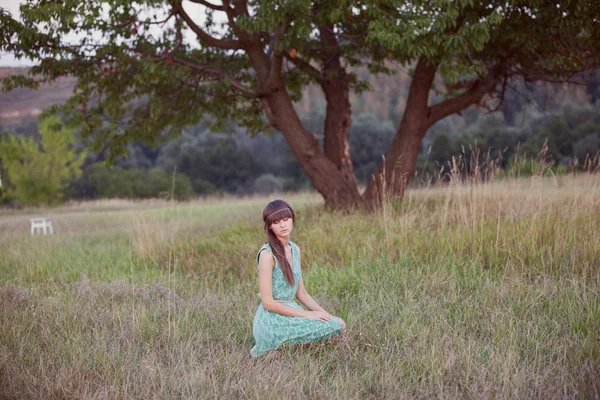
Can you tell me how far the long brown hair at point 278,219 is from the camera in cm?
361

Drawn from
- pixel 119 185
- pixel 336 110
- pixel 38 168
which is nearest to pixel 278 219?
pixel 336 110

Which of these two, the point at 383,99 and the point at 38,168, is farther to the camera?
the point at 383,99

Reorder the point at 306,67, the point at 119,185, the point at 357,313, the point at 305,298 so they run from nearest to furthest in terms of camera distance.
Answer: the point at 305,298, the point at 357,313, the point at 306,67, the point at 119,185

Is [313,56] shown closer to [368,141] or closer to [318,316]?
[318,316]

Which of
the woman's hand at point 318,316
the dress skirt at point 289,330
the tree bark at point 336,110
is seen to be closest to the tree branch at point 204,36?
the tree bark at point 336,110

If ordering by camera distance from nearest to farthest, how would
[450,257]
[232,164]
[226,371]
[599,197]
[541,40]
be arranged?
1. [226,371]
2. [450,257]
3. [599,197]
4. [541,40]
5. [232,164]

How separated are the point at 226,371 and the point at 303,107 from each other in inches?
1908

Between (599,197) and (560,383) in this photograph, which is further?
(599,197)

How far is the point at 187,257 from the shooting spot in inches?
302

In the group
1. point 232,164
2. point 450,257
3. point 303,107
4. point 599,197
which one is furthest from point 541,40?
point 303,107

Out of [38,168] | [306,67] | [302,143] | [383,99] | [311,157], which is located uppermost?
[383,99]

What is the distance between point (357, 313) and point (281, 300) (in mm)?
1045

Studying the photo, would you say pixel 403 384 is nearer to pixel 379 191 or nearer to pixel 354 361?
pixel 354 361

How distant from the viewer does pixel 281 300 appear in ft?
12.4
